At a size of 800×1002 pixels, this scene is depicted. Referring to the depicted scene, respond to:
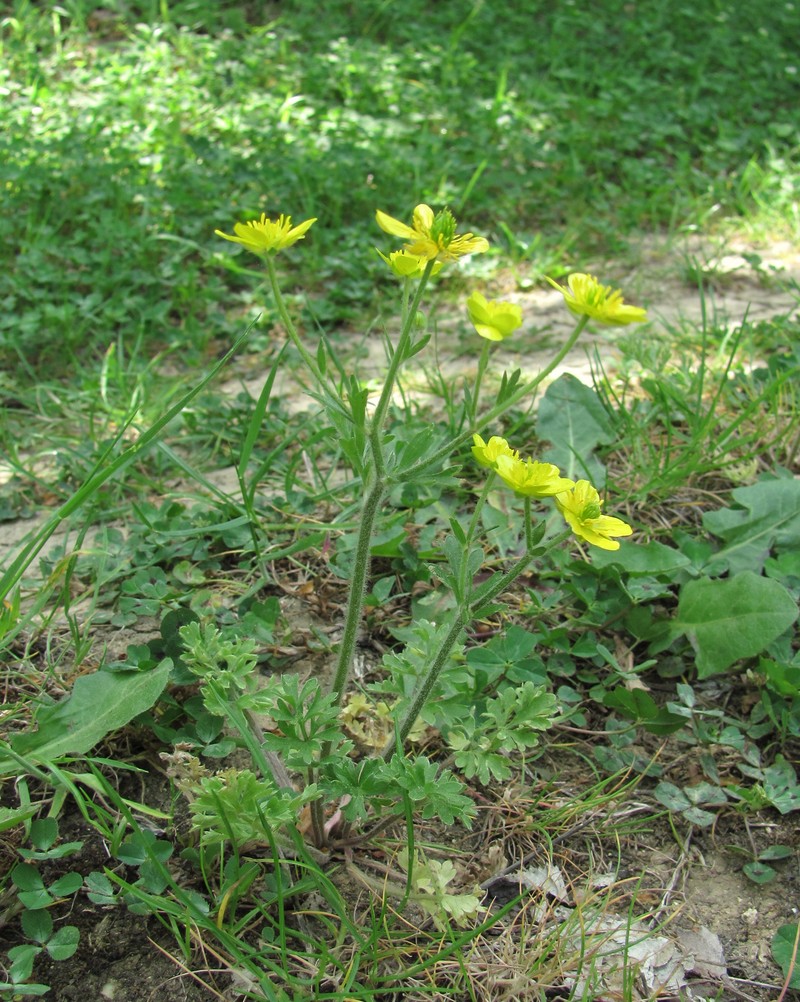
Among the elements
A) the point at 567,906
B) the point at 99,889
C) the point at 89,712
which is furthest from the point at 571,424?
the point at 99,889

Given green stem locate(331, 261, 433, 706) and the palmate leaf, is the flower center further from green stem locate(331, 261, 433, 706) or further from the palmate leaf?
the palmate leaf

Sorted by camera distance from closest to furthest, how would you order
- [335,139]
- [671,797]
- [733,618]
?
Result: [671,797], [733,618], [335,139]

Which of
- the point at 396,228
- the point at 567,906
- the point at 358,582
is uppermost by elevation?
the point at 396,228

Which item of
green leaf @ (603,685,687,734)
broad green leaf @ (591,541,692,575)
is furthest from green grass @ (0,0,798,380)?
green leaf @ (603,685,687,734)

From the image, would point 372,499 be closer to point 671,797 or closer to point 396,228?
point 396,228

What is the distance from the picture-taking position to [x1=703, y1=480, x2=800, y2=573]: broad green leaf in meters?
2.21

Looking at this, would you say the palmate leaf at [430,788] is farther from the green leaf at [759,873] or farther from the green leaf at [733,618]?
the green leaf at [733,618]

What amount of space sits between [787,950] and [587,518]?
35.4 inches

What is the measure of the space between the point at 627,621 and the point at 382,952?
0.96 meters

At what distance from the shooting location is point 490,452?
1.40 metres

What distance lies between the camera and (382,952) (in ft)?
4.83

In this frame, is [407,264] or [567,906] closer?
[407,264]

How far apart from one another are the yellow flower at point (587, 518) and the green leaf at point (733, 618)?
74cm

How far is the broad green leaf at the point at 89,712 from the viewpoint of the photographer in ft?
5.32
